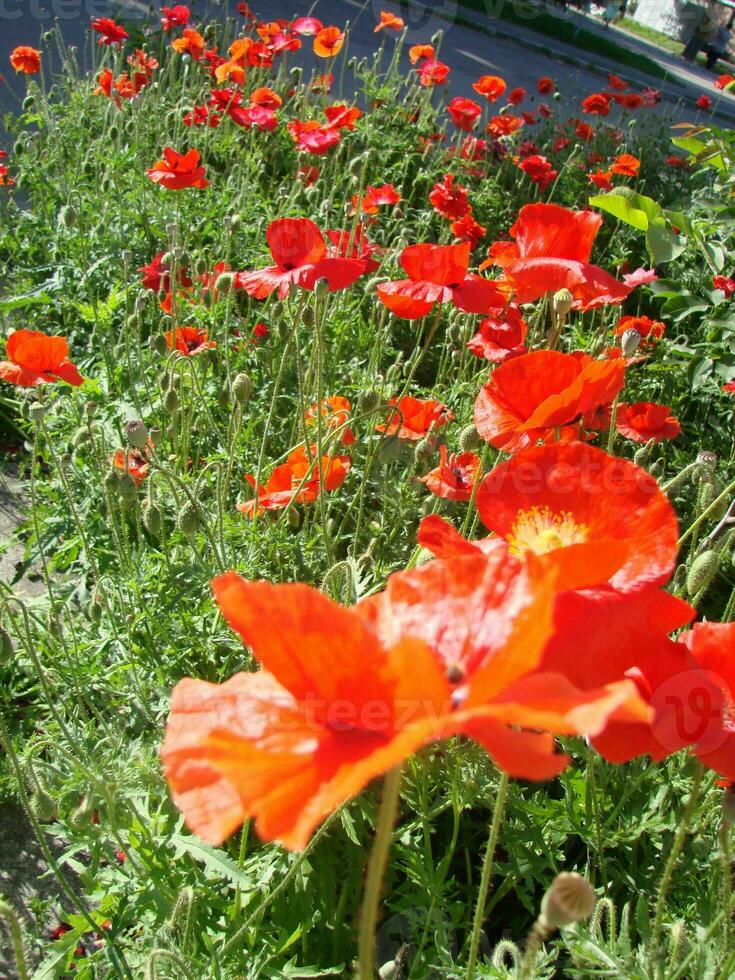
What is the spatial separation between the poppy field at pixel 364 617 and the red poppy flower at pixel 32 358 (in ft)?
0.04

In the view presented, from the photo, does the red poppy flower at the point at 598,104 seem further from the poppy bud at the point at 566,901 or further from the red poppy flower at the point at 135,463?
the poppy bud at the point at 566,901

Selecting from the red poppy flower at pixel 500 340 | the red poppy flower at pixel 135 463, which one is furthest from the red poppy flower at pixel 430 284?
the red poppy flower at pixel 135 463

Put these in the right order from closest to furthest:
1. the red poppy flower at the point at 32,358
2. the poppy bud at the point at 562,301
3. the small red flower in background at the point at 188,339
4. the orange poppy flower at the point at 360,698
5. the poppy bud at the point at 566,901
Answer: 1. the orange poppy flower at the point at 360,698
2. the poppy bud at the point at 566,901
3. the poppy bud at the point at 562,301
4. the red poppy flower at the point at 32,358
5. the small red flower in background at the point at 188,339

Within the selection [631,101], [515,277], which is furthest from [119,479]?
[631,101]

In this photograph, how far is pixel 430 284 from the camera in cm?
200

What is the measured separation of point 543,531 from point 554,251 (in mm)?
1034

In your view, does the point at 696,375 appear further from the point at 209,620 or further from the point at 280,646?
the point at 280,646

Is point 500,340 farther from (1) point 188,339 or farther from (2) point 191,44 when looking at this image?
(2) point 191,44

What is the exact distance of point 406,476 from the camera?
277 centimetres

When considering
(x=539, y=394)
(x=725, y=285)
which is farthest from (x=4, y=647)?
(x=725, y=285)

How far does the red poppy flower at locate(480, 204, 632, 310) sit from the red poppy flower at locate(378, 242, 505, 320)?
0.66 ft

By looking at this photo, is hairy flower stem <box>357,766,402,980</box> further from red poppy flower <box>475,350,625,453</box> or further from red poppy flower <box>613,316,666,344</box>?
red poppy flower <box>613,316,666,344</box>

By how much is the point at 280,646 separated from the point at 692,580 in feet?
3.60

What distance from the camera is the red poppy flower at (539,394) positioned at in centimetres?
111
